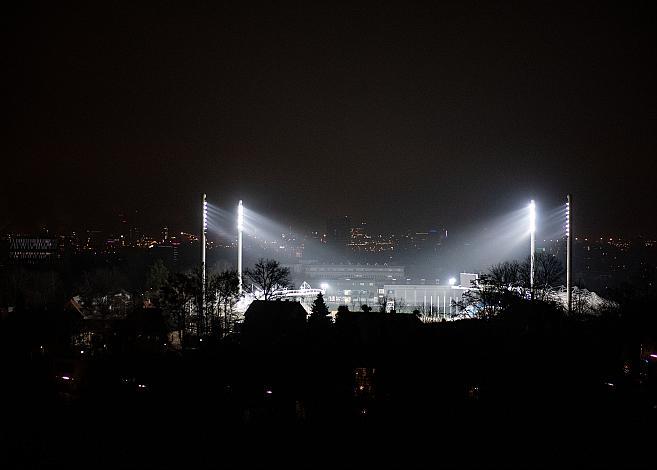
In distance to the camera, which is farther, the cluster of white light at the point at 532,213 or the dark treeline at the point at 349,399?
the cluster of white light at the point at 532,213

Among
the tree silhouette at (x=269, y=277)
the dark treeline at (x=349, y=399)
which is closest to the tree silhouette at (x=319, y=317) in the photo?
the dark treeline at (x=349, y=399)

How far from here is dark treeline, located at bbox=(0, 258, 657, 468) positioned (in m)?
8.50

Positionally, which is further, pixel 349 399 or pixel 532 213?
pixel 532 213

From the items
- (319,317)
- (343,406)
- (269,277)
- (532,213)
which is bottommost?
(343,406)

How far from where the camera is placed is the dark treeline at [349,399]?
850 cm

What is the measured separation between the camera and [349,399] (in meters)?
10.0

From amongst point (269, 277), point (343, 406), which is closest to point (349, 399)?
point (343, 406)

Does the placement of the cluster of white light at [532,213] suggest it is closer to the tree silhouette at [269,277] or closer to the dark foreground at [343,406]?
the tree silhouette at [269,277]

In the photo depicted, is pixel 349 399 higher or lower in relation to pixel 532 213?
lower

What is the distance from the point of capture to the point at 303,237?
8956 cm

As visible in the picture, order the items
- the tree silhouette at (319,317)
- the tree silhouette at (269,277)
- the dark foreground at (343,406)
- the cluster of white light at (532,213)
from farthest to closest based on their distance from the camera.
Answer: the cluster of white light at (532,213) < the tree silhouette at (269,277) < the tree silhouette at (319,317) < the dark foreground at (343,406)

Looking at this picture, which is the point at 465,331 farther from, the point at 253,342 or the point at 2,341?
the point at 2,341

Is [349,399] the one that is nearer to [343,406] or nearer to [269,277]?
[343,406]

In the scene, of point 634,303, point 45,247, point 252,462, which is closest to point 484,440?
point 252,462
